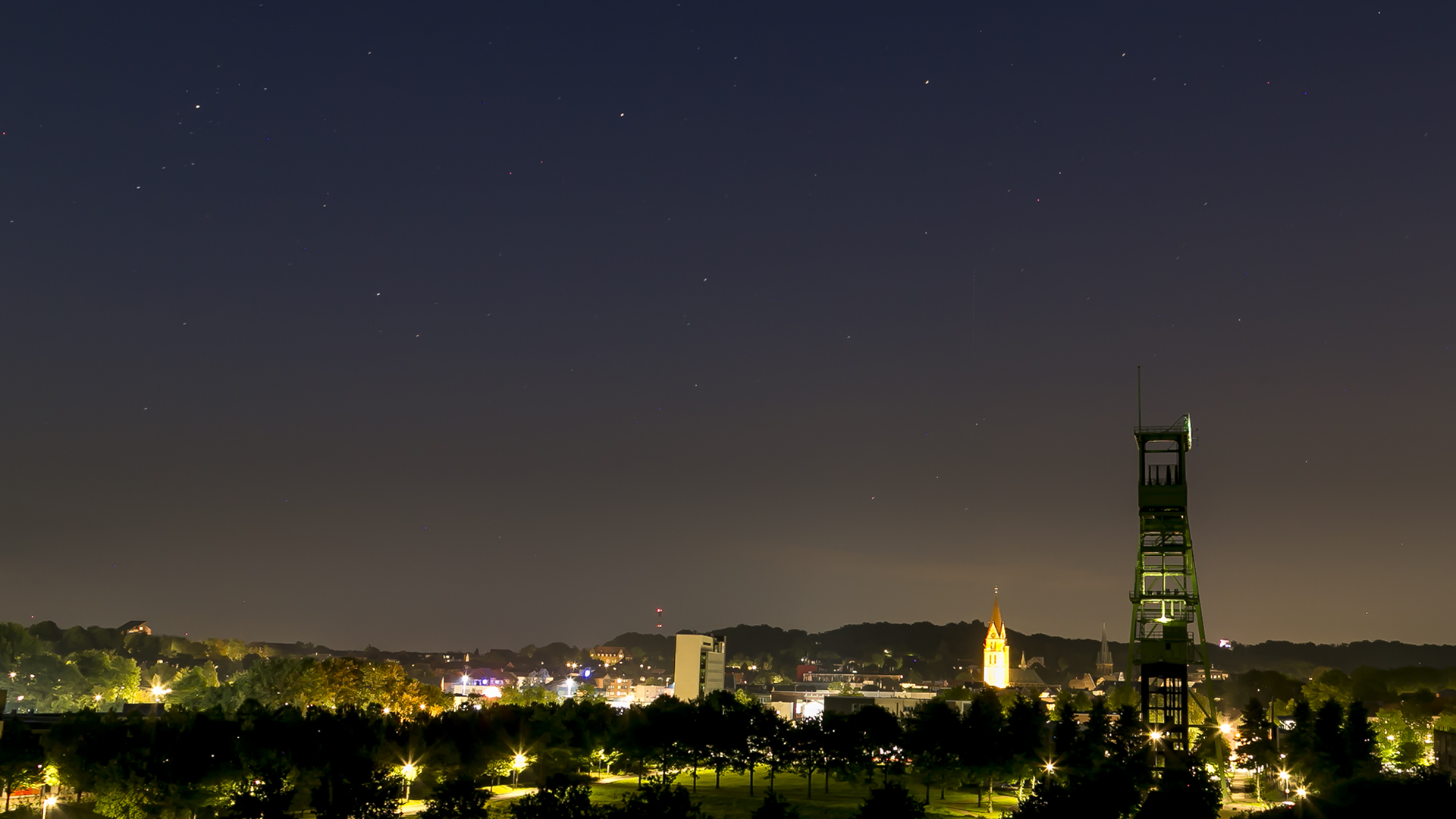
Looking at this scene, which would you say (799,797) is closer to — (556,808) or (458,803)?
(458,803)

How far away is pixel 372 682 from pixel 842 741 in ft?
153

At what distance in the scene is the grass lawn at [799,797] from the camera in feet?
238

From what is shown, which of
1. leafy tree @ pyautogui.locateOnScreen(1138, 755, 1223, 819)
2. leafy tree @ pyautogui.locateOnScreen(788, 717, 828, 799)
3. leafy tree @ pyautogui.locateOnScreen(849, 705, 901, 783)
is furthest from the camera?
leafy tree @ pyautogui.locateOnScreen(849, 705, 901, 783)

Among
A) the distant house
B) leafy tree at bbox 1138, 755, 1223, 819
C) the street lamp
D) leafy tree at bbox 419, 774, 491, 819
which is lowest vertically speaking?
the street lamp

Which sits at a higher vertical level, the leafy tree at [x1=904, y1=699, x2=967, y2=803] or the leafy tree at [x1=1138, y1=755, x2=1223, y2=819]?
the leafy tree at [x1=1138, y1=755, x2=1223, y2=819]

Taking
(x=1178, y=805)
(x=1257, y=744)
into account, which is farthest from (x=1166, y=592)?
(x=1178, y=805)

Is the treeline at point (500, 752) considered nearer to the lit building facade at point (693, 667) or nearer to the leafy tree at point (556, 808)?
the leafy tree at point (556, 808)

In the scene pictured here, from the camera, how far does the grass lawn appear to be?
72475 millimetres

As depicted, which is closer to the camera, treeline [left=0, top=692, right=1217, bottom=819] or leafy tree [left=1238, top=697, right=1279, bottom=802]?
treeline [left=0, top=692, right=1217, bottom=819]

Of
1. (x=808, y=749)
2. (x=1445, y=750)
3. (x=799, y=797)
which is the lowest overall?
(x=799, y=797)

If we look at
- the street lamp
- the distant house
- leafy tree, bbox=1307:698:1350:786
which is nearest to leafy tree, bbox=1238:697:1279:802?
leafy tree, bbox=1307:698:1350:786

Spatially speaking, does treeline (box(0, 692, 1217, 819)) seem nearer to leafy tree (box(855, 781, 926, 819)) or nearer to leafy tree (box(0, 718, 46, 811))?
leafy tree (box(0, 718, 46, 811))

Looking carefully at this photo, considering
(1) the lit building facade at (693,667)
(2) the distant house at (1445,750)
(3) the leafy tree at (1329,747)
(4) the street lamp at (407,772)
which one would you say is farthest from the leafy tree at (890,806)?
(1) the lit building facade at (693,667)

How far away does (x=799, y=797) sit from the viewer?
82375 mm
